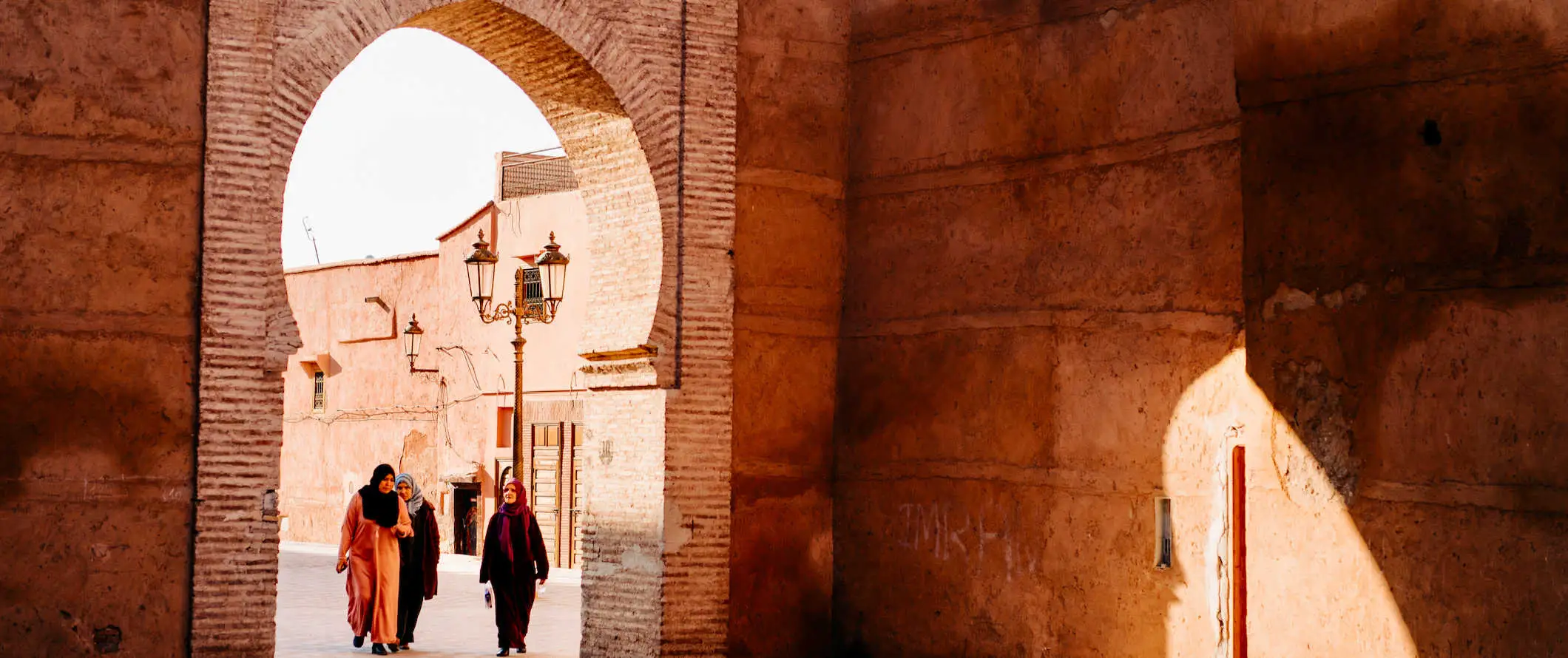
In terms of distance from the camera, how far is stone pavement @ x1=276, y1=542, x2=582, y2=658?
10500 mm

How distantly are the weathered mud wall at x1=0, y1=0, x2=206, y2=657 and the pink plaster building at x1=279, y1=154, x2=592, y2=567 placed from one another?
511 inches

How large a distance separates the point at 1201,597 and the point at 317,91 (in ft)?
16.3

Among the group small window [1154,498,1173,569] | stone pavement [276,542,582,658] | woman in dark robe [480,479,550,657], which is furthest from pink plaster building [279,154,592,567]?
small window [1154,498,1173,569]

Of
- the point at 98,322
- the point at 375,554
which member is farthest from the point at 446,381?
the point at 98,322

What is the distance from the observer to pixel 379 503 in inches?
403

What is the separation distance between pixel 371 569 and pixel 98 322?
326 centimetres

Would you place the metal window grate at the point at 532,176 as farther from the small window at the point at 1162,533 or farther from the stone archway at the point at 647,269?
the small window at the point at 1162,533

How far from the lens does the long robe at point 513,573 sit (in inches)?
395

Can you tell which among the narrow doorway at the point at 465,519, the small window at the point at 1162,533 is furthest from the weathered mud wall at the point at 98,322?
the narrow doorway at the point at 465,519

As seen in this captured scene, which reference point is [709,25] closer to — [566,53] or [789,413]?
[566,53]

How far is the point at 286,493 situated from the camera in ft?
87.8

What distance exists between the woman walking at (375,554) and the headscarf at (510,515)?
648 millimetres

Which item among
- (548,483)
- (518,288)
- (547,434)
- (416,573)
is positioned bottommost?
(416,573)

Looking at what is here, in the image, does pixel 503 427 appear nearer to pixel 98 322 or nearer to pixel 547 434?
pixel 547 434
